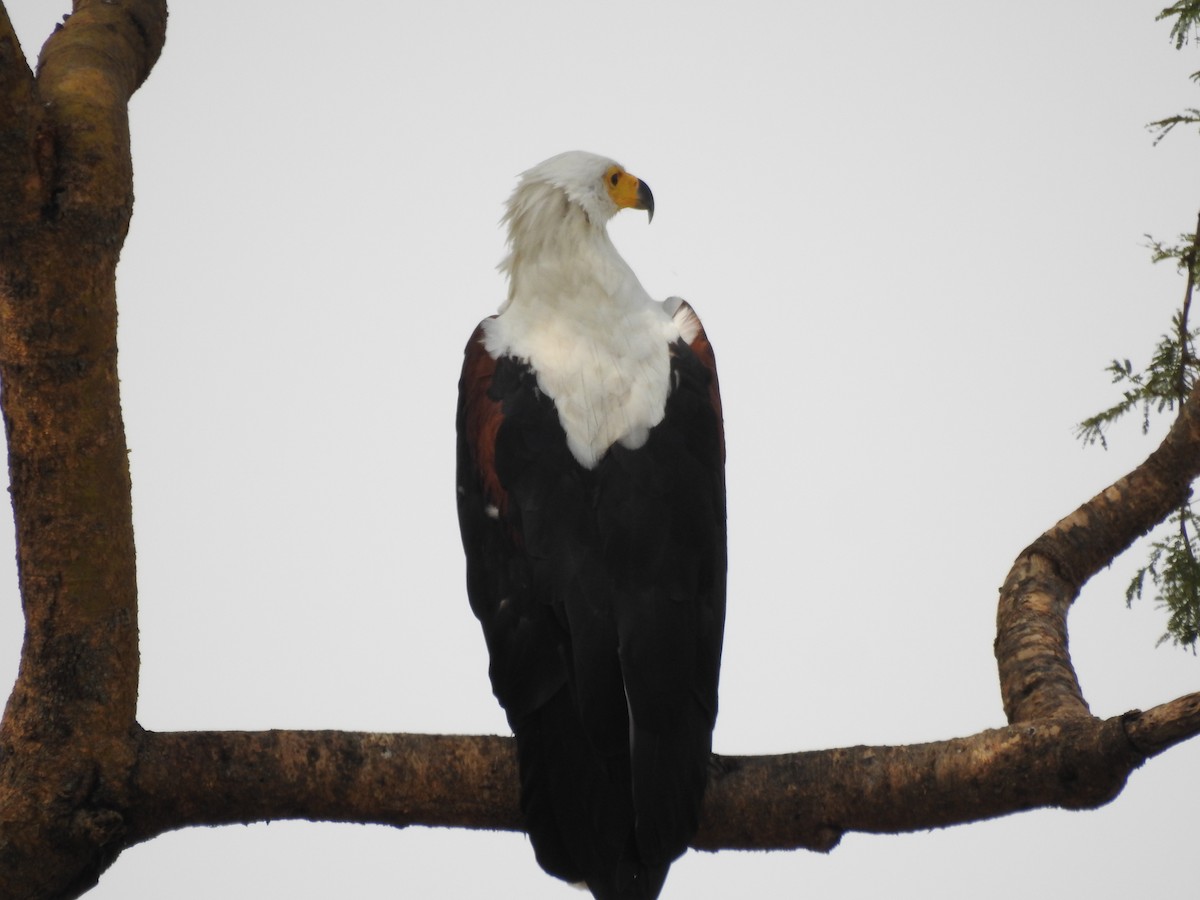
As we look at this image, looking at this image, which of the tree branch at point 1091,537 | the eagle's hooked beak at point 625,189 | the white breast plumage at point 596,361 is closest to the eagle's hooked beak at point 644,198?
the eagle's hooked beak at point 625,189

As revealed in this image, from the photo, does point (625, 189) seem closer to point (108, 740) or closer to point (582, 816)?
point (582, 816)

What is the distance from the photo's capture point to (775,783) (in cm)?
329

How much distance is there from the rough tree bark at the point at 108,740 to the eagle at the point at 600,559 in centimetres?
16

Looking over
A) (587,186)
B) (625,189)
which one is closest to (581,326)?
(587,186)

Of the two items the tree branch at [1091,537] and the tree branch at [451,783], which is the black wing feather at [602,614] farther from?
the tree branch at [1091,537]

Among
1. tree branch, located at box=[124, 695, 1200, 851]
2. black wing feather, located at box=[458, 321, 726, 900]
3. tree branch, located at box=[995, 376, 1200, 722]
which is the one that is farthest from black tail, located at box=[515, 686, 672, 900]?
tree branch, located at box=[995, 376, 1200, 722]

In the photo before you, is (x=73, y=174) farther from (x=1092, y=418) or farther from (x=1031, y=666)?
(x=1092, y=418)

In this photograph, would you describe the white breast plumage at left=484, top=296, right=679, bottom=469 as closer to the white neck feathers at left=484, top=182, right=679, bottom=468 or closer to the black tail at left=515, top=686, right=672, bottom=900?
the white neck feathers at left=484, top=182, right=679, bottom=468

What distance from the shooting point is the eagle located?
131 inches

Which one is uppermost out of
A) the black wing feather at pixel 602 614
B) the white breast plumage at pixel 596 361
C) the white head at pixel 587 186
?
the white head at pixel 587 186

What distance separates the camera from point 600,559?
11.5 ft

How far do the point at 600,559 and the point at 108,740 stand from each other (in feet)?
4.11

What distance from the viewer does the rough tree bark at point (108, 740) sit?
311 centimetres

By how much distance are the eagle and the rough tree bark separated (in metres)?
0.16
